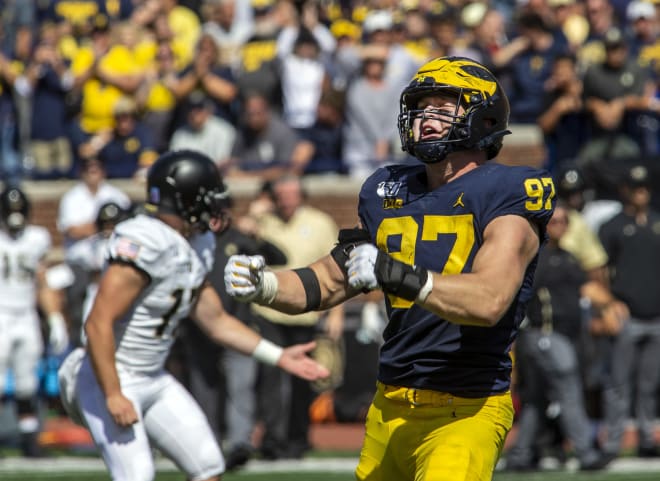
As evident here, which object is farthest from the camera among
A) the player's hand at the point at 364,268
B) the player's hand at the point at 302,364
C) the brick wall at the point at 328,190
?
the brick wall at the point at 328,190

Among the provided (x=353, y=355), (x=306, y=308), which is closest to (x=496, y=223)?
(x=306, y=308)

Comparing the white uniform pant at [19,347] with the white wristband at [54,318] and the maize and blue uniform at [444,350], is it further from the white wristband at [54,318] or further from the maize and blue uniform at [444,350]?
the maize and blue uniform at [444,350]

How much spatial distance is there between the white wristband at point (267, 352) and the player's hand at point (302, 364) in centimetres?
14

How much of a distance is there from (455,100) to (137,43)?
10.5 m

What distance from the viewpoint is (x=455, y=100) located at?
4.38 meters

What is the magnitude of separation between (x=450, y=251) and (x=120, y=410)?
1917 millimetres

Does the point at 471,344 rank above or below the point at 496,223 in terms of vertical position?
below

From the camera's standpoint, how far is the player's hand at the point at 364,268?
3.81 m

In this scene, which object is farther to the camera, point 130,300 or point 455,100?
point 130,300

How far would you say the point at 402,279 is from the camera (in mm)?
3842

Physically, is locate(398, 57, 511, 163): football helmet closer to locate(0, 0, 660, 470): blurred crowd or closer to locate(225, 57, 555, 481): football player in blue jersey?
locate(225, 57, 555, 481): football player in blue jersey

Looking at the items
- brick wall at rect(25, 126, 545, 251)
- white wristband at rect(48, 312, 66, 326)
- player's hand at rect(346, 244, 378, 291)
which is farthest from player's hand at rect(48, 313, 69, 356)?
player's hand at rect(346, 244, 378, 291)

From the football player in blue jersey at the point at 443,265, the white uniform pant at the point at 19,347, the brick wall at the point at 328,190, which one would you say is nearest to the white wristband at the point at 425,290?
the football player in blue jersey at the point at 443,265

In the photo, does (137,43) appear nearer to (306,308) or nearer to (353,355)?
(353,355)
